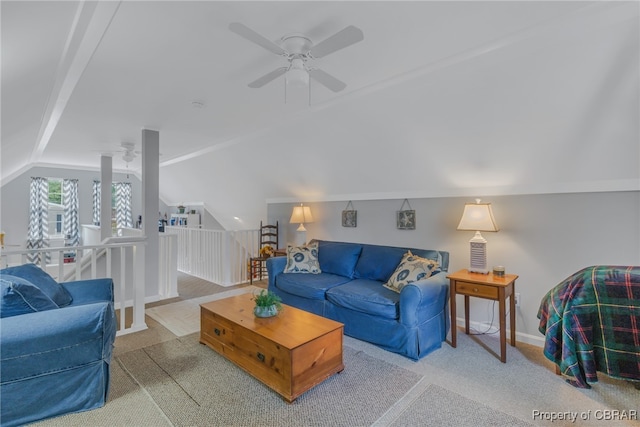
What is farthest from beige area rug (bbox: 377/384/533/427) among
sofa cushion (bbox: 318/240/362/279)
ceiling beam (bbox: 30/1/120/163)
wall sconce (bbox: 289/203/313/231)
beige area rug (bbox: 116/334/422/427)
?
wall sconce (bbox: 289/203/313/231)

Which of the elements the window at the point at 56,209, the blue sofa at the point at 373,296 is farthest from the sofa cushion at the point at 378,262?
the window at the point at 56,209

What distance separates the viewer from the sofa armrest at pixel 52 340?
167 cm

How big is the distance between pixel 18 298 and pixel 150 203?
7.92ft

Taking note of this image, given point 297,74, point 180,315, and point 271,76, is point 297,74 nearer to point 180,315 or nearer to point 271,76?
point 271,76

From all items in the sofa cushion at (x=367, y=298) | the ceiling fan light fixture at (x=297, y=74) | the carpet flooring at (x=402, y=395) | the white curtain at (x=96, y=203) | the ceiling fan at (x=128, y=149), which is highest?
the ceiling fan at (x=128, y=149)

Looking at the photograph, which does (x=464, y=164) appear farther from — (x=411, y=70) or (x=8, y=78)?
(x=8, y=78)

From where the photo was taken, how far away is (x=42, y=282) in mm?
2344

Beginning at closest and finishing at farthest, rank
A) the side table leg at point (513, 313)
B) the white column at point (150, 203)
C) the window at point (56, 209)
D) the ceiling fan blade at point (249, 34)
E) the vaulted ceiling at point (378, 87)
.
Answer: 1. the ceiling fan blade at point (249, 34)
2. the vaulted ceiling at point (378, 87)
3. the side table leg at point (513, 313)
4. the white column at point (150, 203)
5. the window at point (56, 209)

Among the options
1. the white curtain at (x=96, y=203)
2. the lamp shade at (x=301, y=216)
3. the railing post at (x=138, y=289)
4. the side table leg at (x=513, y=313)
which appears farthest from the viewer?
the white curtain at (x=96, y=203)

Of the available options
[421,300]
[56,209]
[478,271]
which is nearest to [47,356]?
[421,300]

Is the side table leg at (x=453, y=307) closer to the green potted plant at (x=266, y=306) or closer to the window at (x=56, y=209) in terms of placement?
the green potted plant at (x=266, y=306)

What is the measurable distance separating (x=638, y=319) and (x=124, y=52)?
3806 mm

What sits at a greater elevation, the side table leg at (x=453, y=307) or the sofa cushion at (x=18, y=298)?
the sofa cushion at (x=18, y=298)

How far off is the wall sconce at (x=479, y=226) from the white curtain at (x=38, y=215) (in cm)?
818
